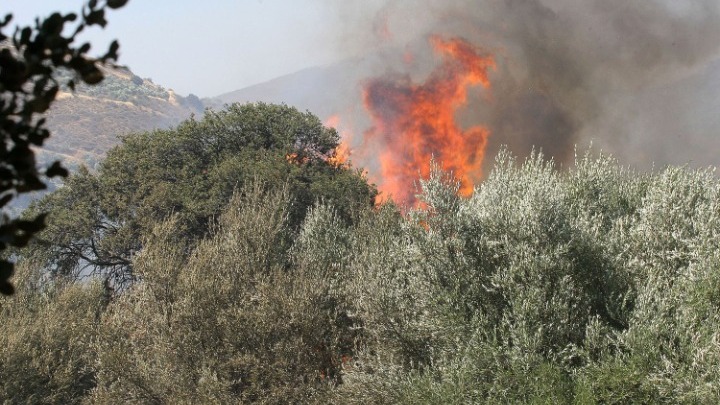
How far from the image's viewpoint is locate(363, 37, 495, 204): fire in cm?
7825

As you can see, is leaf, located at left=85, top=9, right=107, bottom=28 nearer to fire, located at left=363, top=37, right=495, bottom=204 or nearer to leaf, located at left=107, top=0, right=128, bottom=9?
leaf, located at left=107, top=0, right=128, bottom=9

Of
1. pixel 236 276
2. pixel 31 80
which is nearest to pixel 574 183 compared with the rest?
pixel 236 276

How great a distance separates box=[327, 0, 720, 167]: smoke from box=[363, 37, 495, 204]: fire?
165 centimetres

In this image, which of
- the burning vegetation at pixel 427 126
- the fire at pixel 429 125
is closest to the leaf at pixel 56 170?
the fire at pixel 429 125

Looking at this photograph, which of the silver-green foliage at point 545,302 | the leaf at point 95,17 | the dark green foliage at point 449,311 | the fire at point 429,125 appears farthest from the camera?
the fire at point 429,125

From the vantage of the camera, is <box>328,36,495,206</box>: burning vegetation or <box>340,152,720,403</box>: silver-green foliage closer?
<box>340,152,720,403</box>: silver-green foliage

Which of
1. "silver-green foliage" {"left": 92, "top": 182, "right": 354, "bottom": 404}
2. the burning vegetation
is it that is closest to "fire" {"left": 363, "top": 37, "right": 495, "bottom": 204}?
the burning vegetation

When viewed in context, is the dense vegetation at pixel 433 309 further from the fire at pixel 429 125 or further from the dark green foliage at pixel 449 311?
the fire at pixel 429 125

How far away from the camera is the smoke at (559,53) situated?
286 ft

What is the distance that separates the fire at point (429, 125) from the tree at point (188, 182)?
595 inches

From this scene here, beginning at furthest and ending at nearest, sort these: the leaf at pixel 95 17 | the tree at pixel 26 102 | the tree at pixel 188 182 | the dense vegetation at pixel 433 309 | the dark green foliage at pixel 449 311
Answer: the tree at pixel 188 182 < the dense vegetation at pixel 433 309 < the dark green foliage at pixel 449 311 < the leaf at pixel 95 17 < the tree at pixel 26 102

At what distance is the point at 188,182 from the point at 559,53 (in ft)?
156

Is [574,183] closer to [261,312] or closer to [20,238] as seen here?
[261,312]

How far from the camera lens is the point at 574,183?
1166 inches
